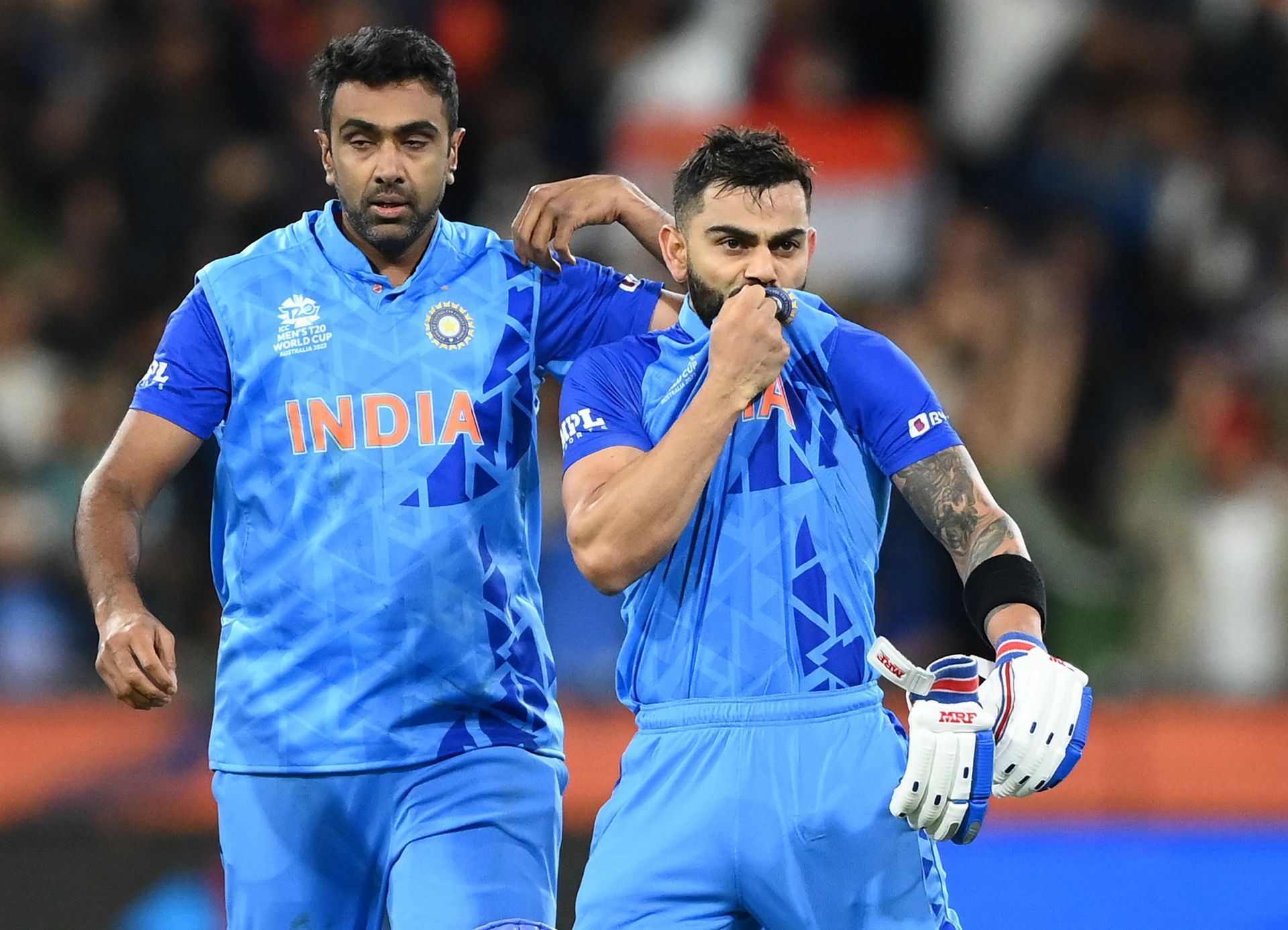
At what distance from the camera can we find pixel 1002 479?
321 inches

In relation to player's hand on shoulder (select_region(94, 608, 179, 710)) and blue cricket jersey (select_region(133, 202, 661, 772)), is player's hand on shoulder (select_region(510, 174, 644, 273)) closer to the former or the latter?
blue cricket jersey (select_region(133, 202, 661, 772))

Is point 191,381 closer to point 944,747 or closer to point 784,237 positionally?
point 784,237

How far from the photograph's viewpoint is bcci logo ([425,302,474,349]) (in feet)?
14.4

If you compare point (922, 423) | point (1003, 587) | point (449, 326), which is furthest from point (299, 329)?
point (1003, 587)

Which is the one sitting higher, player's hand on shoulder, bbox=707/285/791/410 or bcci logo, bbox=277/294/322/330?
bcci logo, bbox=277/294/322/330

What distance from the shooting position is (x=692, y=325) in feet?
13.5

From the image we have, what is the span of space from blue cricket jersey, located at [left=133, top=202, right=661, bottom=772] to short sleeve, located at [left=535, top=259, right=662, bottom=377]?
0.09ft

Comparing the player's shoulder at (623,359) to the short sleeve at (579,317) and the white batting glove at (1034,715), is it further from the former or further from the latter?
Answer: the white batting glove at (1034,715)

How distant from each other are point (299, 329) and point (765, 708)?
57.3 inches

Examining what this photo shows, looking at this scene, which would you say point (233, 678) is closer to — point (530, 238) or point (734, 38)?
point (530, 238)

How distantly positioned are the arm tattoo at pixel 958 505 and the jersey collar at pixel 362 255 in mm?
1280

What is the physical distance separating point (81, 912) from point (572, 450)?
3.66 meters

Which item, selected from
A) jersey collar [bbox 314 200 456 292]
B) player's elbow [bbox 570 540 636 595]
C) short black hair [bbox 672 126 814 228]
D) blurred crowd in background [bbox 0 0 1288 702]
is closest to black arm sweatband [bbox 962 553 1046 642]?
player's elbow [bbox 570 540 636 595]

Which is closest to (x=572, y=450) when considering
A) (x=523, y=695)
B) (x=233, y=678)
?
(x=523, y=695)
